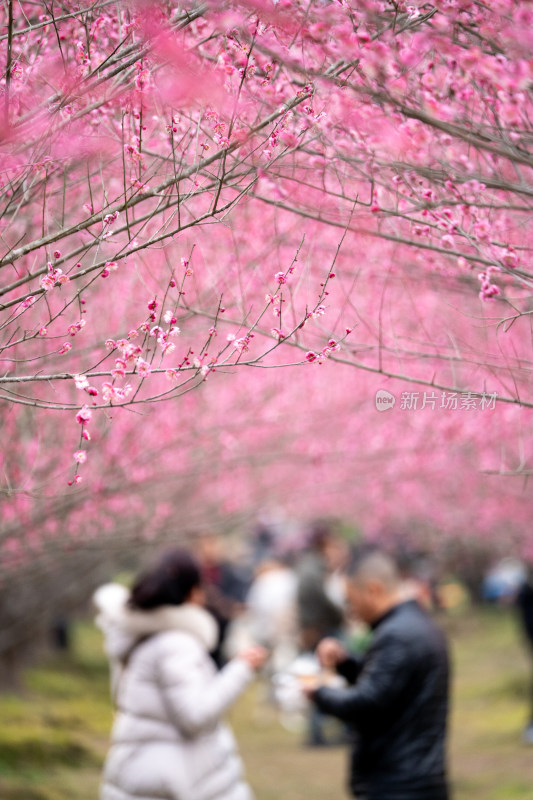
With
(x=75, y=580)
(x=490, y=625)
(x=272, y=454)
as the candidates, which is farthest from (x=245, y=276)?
(x=490, y=625)

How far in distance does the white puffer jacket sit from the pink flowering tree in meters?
0.96

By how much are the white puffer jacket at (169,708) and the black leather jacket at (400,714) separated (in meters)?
0.61

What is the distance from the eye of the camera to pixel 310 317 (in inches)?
129

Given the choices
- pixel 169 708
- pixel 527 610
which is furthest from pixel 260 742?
pixel 169 708

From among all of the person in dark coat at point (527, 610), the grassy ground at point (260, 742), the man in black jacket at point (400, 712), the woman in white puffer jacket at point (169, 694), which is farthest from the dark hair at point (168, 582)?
the person in dark coat at point (527, 610)

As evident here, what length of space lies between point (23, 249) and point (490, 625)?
76.0ft

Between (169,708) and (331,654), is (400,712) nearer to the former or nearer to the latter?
(331,654)

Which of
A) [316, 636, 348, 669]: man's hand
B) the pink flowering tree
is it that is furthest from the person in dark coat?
[316, 636, 348, 669]: man's hand

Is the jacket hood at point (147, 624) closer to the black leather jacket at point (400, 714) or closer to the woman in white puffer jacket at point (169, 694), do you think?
the woman in white puffer jacket at point (169, 694)

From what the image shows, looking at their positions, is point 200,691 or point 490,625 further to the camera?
point 490,625

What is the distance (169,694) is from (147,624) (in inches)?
13.5

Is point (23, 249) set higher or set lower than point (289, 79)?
lower

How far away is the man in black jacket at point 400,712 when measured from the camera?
4.50 metres

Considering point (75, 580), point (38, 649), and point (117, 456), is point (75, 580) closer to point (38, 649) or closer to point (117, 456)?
point (117, 456)
